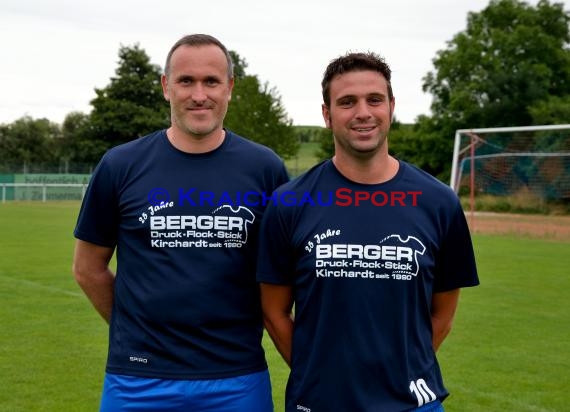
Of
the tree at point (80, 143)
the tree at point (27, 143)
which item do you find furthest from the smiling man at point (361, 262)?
the tree at point (27, 143)

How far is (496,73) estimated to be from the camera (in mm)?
47750

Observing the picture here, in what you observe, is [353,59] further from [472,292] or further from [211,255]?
[472,292]

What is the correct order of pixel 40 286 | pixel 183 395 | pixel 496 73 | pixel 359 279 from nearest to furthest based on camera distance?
pixel 359 279 < pixel 183 395 < pixel 40 286 < pixel 496 73

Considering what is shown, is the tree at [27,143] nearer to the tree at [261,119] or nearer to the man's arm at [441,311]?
the tree at [261,119]

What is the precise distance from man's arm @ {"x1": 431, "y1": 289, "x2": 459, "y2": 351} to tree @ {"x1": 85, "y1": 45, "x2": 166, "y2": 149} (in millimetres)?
60166

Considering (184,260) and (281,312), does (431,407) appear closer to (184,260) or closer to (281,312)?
(281,312)

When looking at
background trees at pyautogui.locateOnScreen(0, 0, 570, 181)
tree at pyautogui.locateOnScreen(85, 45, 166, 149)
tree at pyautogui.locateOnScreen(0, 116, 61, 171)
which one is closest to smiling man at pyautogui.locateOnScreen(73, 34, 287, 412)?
background trees at pyautogui.locateOnScreen(0, 0, 570, 181)

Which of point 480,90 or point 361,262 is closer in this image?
point 361,262

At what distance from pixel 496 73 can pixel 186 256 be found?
47.1 meters

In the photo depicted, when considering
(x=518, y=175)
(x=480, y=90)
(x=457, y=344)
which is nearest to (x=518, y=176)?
(x=518, y=175)

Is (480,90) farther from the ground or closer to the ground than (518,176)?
farther from the ground

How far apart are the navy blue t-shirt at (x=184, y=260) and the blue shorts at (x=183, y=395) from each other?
3 cm

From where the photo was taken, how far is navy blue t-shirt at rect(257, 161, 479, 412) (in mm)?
2893

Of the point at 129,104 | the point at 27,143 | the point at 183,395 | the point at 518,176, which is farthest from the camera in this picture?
the point at 27,143
